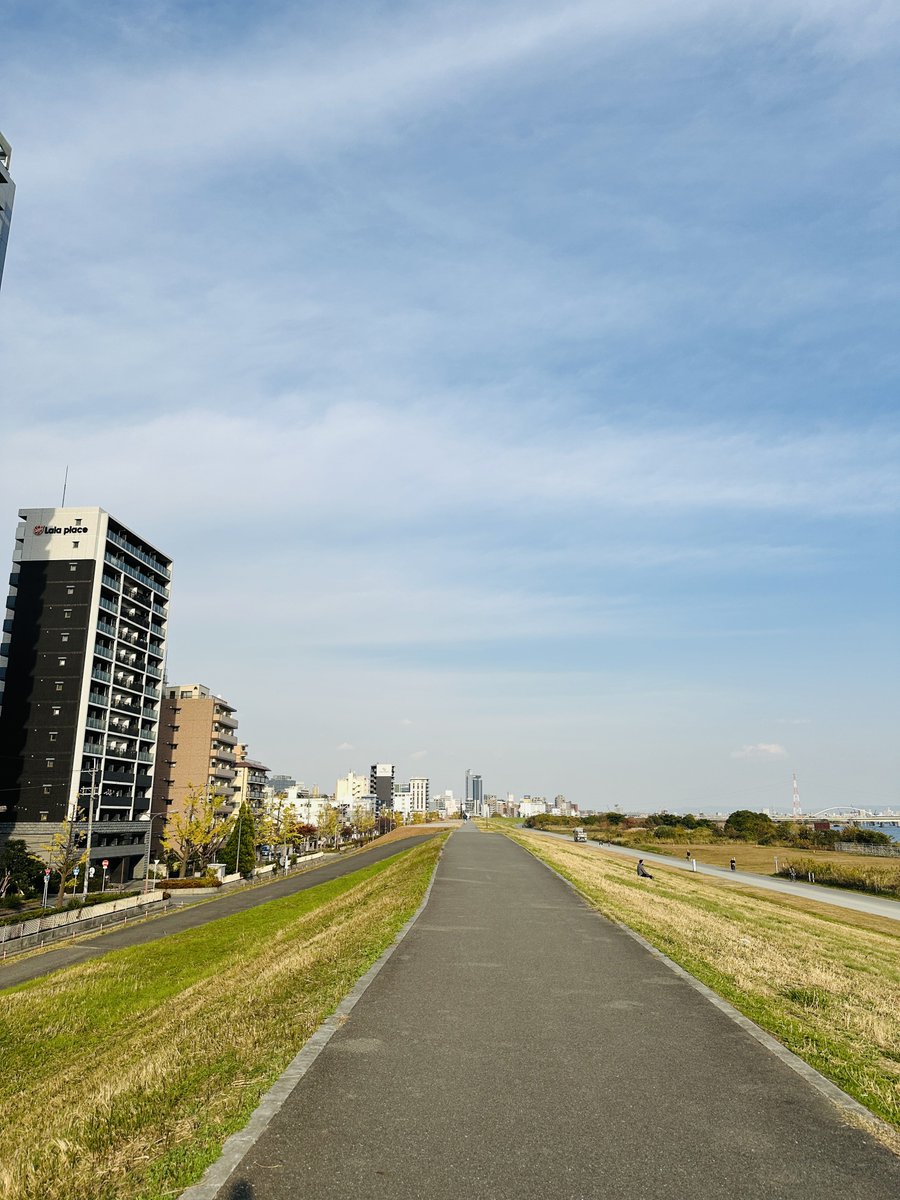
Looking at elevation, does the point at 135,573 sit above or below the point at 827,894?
above

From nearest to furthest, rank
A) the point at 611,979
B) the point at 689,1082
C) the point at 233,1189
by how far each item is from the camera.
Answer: the point at 233,1189 → the point at 689,1082 → the point at 611,979

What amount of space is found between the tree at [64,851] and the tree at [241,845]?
698 inches

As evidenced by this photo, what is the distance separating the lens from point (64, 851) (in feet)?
212

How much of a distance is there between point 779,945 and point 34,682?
77.4 meters

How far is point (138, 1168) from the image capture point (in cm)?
644

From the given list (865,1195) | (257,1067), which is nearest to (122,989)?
(257,1067)

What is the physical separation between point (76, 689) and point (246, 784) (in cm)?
6415

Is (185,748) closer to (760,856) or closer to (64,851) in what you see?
(64,851)

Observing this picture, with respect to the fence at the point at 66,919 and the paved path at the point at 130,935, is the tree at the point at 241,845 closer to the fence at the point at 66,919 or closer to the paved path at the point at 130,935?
the paved path at the point at 130,935

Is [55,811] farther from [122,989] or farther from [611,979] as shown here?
[611,979]

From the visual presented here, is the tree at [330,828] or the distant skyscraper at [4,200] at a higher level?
the distant skyscraper at [4,200]

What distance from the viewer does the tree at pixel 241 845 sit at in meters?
84.8

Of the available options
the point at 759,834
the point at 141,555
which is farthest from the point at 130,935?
the point at 759,834

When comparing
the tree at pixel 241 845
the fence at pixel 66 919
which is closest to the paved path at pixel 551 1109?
the fence at pixel 66 919
